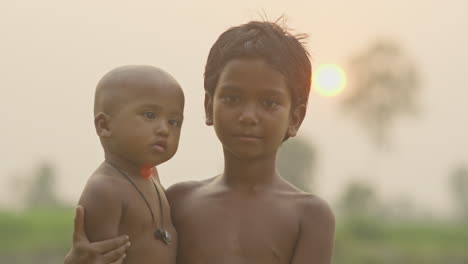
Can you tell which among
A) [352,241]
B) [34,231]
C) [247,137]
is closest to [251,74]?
[247,137]

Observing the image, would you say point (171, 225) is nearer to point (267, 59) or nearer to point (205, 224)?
point (205, 224)

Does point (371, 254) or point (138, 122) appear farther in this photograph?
point (371, 254)

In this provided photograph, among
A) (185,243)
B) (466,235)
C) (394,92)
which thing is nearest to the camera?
(185,243)

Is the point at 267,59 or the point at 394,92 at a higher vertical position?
the point at 267,59


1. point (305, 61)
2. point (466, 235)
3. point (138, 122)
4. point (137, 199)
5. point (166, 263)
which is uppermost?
point (305, 61)

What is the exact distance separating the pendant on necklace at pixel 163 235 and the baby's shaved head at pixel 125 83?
471 mm

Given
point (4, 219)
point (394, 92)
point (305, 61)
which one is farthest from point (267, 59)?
point (394, 92)

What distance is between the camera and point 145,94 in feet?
12.1

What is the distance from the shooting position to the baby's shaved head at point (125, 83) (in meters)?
3.69

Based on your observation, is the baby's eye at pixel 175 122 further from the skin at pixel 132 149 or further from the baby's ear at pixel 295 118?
the baby's ear at pixel 295 118

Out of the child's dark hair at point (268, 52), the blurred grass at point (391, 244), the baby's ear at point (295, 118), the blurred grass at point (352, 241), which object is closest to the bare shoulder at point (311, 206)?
the baby's ear at point (295, 118)

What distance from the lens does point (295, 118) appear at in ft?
13.0

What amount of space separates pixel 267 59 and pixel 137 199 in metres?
0.71

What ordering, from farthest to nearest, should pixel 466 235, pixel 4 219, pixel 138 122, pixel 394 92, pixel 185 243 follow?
pixel 394 92 < pixel 466 235 < pixel 4 219 < pixel 185 243 < pixel 138 122
